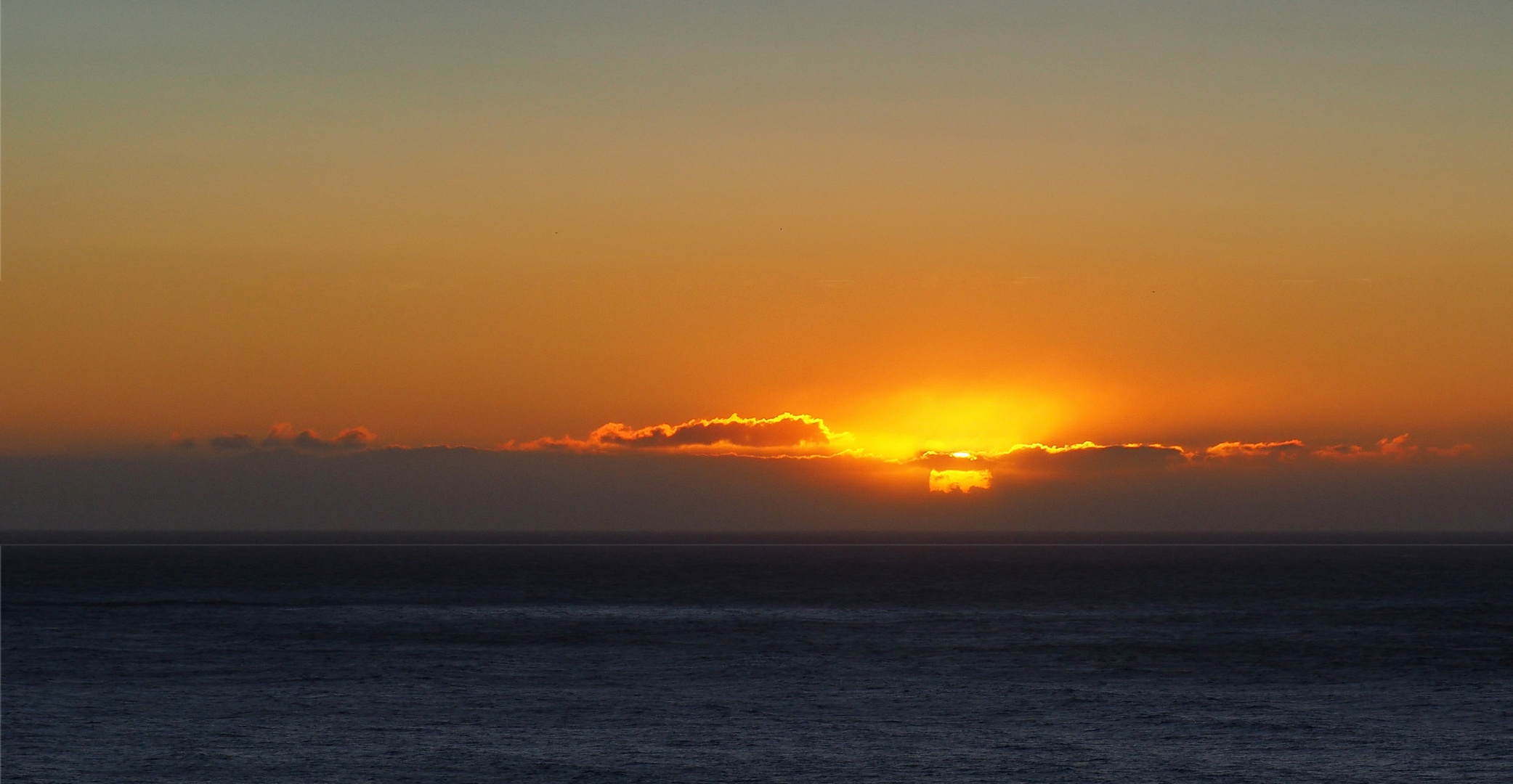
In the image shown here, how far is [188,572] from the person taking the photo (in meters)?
180

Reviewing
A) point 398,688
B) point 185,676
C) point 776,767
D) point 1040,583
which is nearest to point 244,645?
point 185,676

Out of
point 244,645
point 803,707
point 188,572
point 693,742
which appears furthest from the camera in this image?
point 188,572

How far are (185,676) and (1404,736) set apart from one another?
169 feet

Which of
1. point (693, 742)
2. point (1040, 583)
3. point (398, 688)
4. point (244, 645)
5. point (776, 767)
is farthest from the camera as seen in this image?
point (1040, 583)

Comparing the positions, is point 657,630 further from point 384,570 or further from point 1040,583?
point 384,570

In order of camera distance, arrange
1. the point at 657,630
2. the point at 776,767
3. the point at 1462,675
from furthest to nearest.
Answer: the point at 657,630
the point at 1462,675
the point at 776,767

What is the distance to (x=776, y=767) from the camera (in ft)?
149

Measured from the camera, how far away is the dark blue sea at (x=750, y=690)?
46250mm

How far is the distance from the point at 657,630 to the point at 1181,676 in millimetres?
35148

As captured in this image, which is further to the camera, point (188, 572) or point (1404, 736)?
point (188, 572)

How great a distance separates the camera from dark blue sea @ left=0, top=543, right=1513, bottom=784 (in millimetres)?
46250

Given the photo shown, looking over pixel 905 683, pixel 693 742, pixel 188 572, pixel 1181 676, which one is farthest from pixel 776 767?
pixel 188 572

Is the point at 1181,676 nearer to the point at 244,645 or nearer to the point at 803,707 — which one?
the point at 803,707

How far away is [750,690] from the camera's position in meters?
63.0
